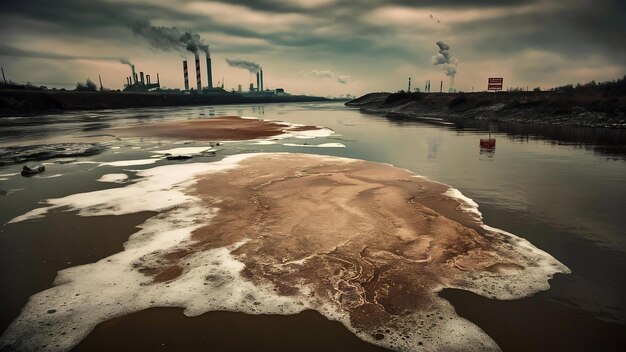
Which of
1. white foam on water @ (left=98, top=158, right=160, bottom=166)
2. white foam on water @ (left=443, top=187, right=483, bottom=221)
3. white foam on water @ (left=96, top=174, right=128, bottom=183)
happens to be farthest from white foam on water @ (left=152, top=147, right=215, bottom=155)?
white foam on water @ (left=443, top=187, right=483, bottom=221)

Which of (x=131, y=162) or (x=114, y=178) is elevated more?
(x=131, y=162)

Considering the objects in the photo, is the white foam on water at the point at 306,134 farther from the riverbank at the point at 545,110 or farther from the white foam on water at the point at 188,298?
the riverbank at the point at 545,110

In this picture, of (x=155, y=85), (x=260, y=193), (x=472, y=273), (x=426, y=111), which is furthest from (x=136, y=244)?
(x=155, y=85)

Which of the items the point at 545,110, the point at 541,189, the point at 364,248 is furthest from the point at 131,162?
the point at 545,110

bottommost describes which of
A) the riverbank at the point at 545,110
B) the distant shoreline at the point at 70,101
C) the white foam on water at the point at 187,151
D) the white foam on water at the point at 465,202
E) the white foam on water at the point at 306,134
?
the white foam on water at the point at 465,202

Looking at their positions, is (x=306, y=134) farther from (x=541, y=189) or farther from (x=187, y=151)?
(x=541, y=189)

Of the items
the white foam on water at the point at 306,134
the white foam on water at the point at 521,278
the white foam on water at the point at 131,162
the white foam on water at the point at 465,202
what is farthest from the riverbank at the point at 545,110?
the white foam on water at the point at 131,162
